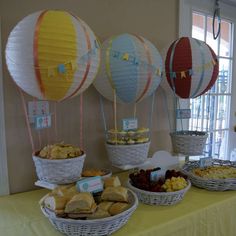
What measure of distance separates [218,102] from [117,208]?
1642mm

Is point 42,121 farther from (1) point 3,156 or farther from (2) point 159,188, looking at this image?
(2) point 159,188

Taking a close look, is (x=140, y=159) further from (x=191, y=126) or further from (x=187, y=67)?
(x=191, y=126)

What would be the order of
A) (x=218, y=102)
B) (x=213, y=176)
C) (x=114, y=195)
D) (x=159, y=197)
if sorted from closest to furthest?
(x=114, y=195) < (x=159, y=197) < (x=213, y=176) < (x=218, y=102)

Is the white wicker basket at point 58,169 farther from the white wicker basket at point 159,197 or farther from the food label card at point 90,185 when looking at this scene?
the white wicker basket at point 159,197

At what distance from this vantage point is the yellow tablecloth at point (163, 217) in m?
0.90

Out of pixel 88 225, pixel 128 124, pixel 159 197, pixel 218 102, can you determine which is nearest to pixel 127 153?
pixel 128 124

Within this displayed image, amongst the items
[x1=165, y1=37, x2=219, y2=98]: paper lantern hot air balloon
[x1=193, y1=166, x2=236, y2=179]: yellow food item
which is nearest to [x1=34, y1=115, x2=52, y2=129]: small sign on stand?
[x1=165, y1=37, x2=219, y2=98]: paper lantern hot air balloon

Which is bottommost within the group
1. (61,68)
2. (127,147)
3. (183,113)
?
(127,147)

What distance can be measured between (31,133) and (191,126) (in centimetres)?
127

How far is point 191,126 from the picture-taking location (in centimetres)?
203

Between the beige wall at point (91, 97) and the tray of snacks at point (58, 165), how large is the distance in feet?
0.74

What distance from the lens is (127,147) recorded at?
3.95 feet

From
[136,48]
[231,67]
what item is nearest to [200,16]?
[231,67]

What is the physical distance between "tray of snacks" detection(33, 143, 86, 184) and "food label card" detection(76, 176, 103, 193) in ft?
0.28
